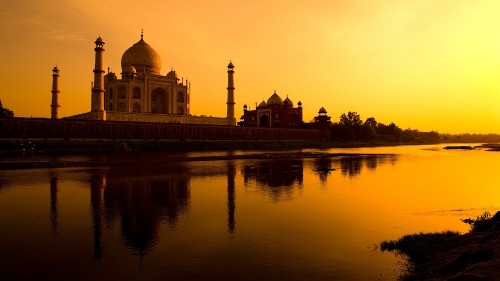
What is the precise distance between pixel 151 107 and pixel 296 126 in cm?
2752

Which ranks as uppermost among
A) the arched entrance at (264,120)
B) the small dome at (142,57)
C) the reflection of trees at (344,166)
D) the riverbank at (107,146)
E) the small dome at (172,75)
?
the small dome at (142,57)

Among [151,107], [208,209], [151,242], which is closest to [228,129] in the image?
[151,107]

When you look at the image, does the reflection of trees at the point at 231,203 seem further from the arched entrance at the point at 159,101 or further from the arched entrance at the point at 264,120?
the arched entrance at the point at 264,120

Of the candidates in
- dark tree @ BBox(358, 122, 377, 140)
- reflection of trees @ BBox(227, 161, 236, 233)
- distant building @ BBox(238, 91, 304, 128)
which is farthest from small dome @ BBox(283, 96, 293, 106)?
reflection of trees @ BBox(227, 161, 236, 233)

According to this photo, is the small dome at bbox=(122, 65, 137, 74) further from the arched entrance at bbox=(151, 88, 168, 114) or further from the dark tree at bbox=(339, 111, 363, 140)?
the dark tree at bbox=(339, 111, 363, 140)

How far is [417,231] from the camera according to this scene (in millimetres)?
8125

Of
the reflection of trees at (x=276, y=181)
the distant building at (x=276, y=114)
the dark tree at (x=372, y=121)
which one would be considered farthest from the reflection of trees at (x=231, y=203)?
the dark tree at (x=372, y=121)

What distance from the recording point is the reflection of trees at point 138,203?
759cm

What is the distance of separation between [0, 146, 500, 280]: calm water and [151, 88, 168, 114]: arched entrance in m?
39.1

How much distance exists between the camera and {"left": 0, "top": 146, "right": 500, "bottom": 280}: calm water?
5773 mm

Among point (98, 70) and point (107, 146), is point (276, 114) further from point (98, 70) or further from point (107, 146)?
point (107, 146)

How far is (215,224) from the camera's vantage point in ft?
28.3

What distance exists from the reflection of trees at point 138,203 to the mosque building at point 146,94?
31618mm

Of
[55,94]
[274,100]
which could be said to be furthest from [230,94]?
[55,94]
